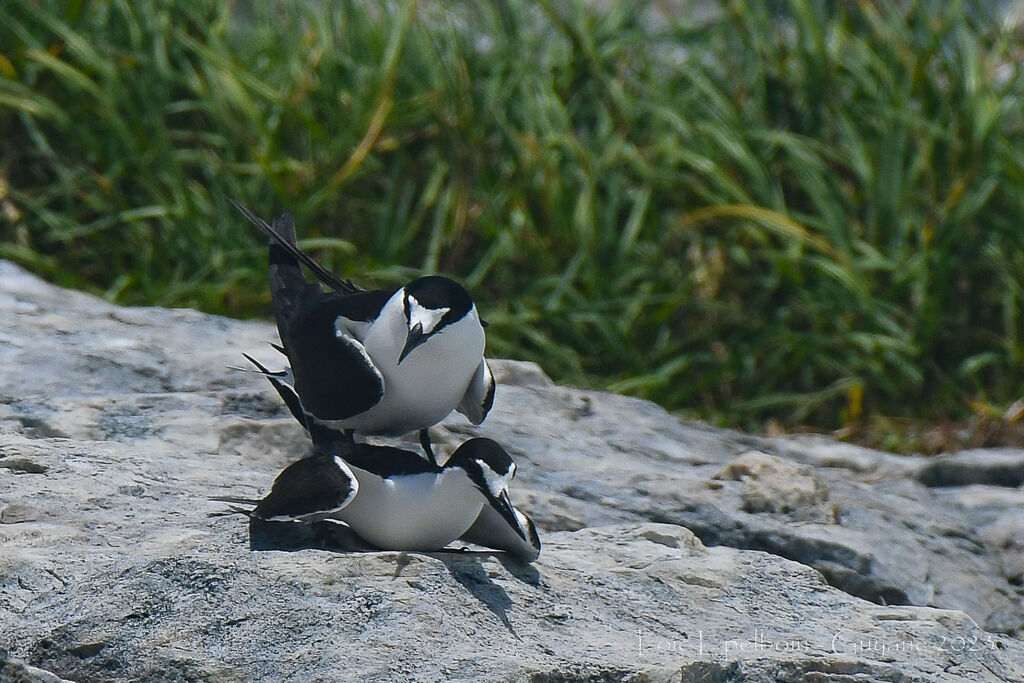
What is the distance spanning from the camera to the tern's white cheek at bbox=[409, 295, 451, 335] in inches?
84.7

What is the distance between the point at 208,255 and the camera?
4547 millimetres

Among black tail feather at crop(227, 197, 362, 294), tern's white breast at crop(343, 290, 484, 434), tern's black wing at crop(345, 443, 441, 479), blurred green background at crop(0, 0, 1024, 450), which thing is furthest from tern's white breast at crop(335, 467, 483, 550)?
blurred green background at crop(0, 0, 1024, 450)

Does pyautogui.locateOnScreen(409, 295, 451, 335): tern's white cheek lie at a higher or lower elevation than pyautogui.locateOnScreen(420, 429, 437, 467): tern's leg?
higher

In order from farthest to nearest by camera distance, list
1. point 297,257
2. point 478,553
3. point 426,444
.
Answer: point 297,257 → point 426,444 → point 478,553

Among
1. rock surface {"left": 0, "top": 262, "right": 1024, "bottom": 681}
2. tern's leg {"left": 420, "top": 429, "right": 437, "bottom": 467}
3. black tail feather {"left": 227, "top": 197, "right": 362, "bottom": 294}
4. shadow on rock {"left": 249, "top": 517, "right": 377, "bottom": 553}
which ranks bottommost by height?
rock surface {"left": 0, "top": 262, "right": 1024, "bottom": 681}

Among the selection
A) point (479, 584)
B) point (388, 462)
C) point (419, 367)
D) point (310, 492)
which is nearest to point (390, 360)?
point (419, 367)

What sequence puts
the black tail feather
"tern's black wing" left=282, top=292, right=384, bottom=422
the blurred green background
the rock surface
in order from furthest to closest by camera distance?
the blurred green background, the black tail feather, "tern's black wing" left=282, top=292, right=384, bottom=422, the rock surface

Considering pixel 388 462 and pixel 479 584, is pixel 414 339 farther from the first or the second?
pixel 479 584

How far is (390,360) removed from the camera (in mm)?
2242

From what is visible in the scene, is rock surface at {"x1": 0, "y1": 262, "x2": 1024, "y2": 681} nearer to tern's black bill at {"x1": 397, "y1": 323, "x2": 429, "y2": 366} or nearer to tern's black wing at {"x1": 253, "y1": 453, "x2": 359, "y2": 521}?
tern's black wing at {"x1": 253, "y1": 453, "x2": 359, "y2": 521}

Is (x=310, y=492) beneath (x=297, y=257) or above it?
beneath

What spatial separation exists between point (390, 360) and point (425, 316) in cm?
13

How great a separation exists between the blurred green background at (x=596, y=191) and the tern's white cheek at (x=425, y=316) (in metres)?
2.27

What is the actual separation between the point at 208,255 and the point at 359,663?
2.86 m
